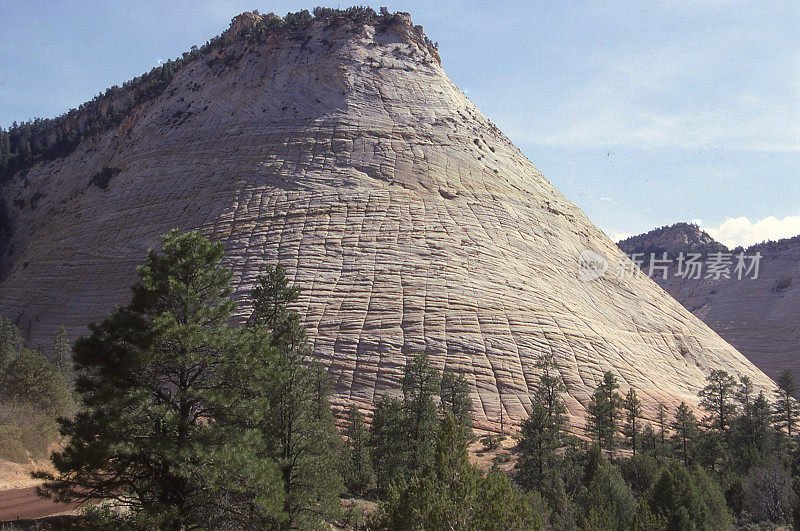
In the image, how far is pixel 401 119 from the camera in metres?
50.5

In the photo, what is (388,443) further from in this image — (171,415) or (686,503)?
(171,415)

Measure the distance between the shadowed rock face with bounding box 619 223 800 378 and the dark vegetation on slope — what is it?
53.5 metres

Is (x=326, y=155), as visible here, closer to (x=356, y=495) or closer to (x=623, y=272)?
(x=623, y=272)

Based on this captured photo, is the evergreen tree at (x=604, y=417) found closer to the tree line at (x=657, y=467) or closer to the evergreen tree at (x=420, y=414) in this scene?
the tree line at (x=657, y=467)

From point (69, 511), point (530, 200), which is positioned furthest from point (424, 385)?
point (530, 200)

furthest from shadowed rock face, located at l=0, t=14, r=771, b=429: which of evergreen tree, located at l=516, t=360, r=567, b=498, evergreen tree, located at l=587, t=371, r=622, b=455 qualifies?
evergreen tree, located at l=516, t=360, r=567, b=498

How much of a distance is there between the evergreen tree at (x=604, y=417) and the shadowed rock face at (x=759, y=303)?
155 ft

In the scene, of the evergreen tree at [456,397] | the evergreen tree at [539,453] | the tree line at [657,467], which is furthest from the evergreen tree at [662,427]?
the evergreen tree at [456,397]

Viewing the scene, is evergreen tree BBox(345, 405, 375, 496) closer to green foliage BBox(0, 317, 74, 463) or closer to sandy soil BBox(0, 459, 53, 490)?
sandy soil BBox(0, 459, 53, 490)

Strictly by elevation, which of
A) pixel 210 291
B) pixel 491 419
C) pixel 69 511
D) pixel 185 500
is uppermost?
pixel 210 291

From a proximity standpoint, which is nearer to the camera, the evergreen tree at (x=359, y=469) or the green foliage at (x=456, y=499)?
the green foliage at (x=456, y=499)

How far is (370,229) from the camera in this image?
39.2 m

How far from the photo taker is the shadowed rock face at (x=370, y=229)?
31656 millimetres

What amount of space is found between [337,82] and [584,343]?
34.4m
